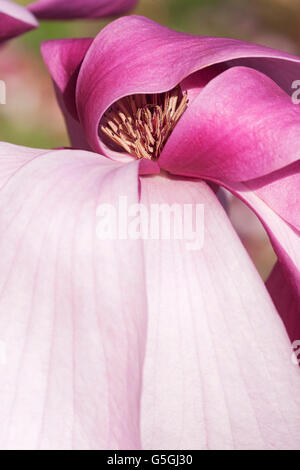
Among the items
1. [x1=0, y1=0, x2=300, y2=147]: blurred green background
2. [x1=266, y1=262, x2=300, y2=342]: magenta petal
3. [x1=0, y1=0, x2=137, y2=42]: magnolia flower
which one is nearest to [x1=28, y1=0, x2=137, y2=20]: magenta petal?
[x1=0, y1=0, x2=137, y2=42]: magnolia flower

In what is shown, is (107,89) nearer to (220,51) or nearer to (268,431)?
→ (220,51)

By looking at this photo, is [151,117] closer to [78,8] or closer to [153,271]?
[153,271]

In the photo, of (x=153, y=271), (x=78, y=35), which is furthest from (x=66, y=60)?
(x=78, y=35)

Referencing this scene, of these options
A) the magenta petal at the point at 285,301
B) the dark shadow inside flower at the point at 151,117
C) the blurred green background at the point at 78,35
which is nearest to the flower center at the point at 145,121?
the dark shadow inside flower at the point at 151,117

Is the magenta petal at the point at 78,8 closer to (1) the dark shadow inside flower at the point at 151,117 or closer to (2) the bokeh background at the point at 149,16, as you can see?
(1) the dark shadow inside flower at the point at 151,117

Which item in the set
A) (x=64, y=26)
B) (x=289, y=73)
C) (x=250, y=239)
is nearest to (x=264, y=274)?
(x=250, y=239)

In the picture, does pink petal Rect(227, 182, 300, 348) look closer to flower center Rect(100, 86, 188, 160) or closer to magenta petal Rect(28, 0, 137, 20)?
flower center Rect(100, 86, 188, 160)
